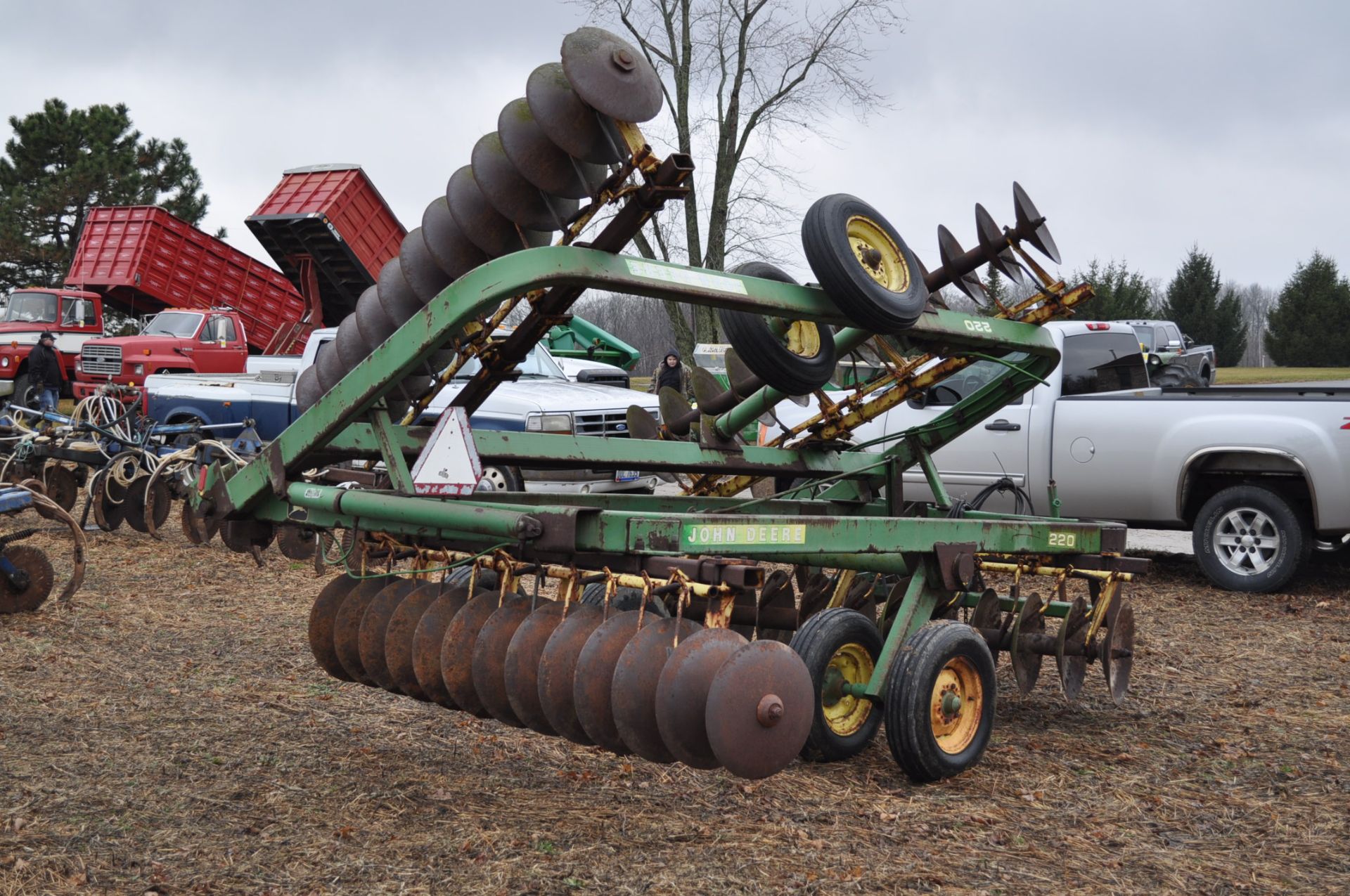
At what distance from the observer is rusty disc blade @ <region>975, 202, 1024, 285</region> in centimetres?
611

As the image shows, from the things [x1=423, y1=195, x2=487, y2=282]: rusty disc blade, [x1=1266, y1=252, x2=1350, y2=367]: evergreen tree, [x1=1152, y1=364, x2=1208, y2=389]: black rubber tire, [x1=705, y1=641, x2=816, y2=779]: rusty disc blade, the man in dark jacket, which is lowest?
[x1=705, y1=641, x2=816, y2=779]: rusty disc blade

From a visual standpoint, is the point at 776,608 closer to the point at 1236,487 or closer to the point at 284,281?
the point at 1236,487

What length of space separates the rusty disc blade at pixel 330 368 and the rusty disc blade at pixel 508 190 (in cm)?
111

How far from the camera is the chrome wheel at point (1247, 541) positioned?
9672mm

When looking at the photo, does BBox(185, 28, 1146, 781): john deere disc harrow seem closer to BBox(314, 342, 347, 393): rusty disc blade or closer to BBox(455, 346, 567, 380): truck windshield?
BBox(314, 342, 347, 393): rusty disc blade

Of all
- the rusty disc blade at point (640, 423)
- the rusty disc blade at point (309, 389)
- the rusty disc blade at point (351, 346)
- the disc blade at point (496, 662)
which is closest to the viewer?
the disc blade at point (496, 662)

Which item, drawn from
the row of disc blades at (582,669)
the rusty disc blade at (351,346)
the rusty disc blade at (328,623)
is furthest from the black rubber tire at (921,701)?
the rusty disc blade at (351,346)

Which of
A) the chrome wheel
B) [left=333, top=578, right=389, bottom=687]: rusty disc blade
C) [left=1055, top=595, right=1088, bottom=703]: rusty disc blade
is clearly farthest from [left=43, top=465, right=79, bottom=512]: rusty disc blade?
the chrome wheel

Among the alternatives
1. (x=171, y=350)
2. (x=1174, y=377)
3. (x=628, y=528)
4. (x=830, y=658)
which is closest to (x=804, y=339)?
(x=830, y=658)

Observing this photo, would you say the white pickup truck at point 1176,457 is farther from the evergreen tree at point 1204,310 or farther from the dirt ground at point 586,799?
the evergreen tree at point 1204,310

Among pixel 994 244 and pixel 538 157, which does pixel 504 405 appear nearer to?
pixel 994 244

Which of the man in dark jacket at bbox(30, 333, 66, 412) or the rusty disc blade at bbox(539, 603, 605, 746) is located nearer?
the rusty disc blade at bbox(539, 603, 605, 746)

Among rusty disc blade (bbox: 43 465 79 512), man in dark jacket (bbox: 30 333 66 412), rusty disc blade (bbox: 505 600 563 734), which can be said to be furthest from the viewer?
man in dark jacket (bbox: 30 333 66 412)

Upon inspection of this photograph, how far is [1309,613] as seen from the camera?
8.93 metres
